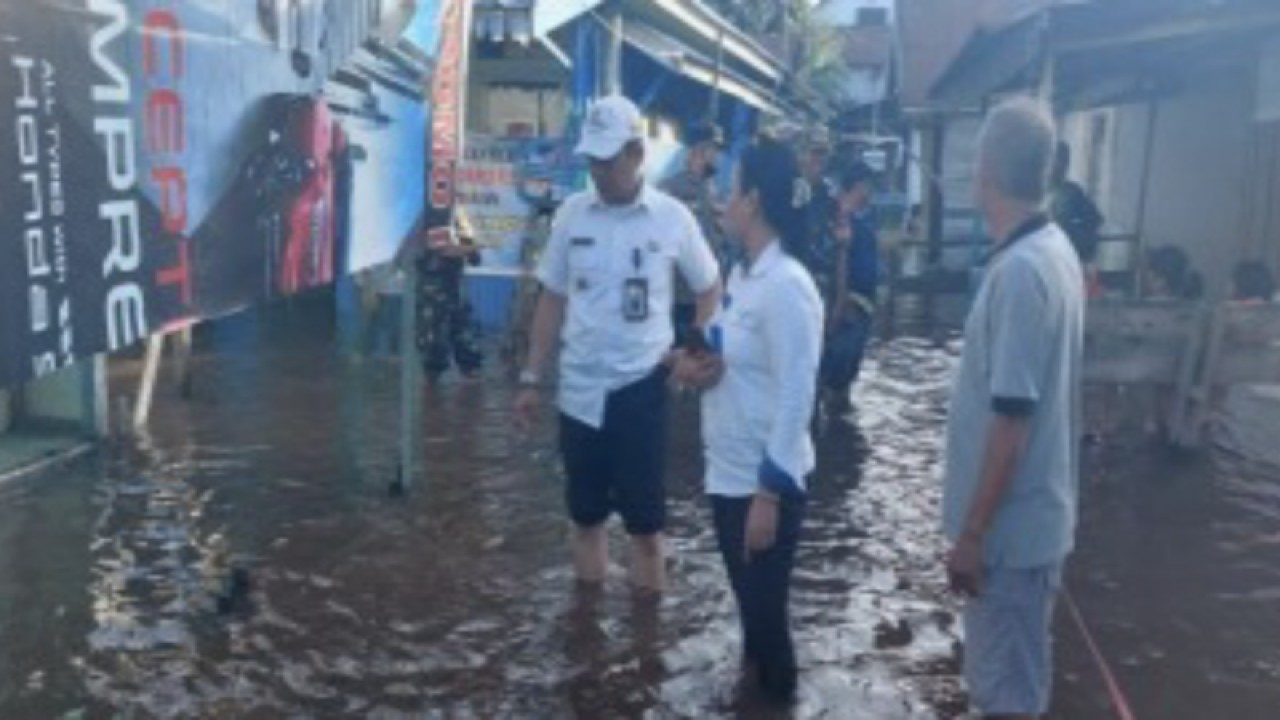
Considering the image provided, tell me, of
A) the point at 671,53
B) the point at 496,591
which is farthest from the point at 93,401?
the point at 671,53

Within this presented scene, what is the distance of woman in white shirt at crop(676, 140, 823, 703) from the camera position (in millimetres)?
3936

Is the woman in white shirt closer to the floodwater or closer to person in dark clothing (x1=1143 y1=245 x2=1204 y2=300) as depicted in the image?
the floodwater

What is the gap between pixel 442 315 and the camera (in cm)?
742

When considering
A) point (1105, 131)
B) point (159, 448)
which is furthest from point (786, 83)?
point (159, 448)

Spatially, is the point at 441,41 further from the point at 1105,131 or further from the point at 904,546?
the point at 1105,131

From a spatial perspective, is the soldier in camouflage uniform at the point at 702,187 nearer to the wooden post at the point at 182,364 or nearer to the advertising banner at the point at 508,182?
the advertising banner at the point at 508,182

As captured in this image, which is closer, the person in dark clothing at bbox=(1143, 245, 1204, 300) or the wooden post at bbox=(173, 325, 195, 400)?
the wooden post at bbox=(173, 325, 195, 400)

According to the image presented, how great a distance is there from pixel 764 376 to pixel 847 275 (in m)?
4.84

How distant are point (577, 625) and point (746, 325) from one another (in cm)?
180

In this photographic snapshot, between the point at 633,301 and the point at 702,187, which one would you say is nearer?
the point at 633,301

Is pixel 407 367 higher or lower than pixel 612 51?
lower

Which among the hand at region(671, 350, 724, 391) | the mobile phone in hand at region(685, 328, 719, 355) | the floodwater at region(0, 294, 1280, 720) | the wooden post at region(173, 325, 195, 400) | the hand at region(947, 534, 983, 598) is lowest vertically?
the floodwater at region(0, 294, 1280, 720)

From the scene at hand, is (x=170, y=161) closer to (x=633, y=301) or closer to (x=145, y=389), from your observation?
(x=633, y=301)

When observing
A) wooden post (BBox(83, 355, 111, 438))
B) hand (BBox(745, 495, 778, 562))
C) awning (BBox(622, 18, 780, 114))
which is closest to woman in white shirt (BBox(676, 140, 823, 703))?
hand (BBox(745, 495, 778, 562))
